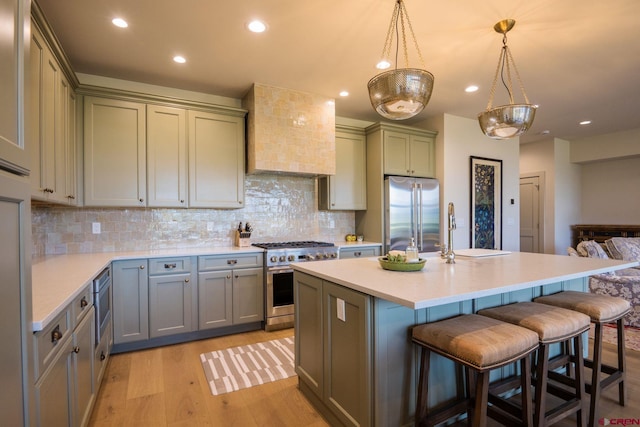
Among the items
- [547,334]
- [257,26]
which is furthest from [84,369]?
[257,26]

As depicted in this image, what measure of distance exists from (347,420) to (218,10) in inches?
109

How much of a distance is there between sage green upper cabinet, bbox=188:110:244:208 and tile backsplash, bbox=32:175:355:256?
31cm

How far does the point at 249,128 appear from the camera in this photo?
12.3 feet

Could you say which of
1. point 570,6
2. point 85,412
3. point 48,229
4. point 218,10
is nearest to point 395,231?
point 570,6

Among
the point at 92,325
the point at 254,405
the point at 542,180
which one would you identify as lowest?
the point at 254,405

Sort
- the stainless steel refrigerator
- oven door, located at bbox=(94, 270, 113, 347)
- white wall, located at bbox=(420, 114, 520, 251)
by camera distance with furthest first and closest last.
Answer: white wall, located at bbox=(420, 114, 520, 251) → the stainless steel refrigerator → oven door, located at bbox=(94, 270, 113, 347)

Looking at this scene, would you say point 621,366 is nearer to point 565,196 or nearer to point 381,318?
point 381,318

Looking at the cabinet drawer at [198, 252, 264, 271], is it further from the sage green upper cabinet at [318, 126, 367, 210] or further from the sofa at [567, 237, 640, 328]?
the sofa at [567, 237, 640, 328]

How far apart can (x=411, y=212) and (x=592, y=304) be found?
2.48 m

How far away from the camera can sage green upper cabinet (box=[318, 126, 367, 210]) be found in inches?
172

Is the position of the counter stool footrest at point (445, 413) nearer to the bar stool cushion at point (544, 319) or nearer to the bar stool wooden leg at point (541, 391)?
the bar stool wooden leg at point (541, 391)

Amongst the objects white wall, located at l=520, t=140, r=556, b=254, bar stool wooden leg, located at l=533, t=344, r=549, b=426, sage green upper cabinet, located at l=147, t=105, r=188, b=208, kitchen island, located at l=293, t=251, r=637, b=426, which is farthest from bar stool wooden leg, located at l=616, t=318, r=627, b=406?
white wall, located at l=520, t=140, r=556, b=254

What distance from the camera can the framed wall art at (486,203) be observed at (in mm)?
4922

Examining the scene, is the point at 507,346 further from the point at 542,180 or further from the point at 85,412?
the point at 542,180
